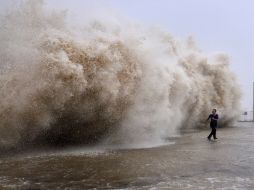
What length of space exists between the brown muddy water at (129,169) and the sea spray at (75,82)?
1303mm

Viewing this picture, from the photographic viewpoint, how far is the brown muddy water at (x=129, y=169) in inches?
284

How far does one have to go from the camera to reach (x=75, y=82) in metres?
12.4

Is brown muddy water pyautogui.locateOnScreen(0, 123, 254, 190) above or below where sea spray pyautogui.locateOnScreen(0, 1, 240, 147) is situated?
below

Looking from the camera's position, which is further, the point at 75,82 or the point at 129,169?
the point at 75,82

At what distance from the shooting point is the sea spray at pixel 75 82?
39.3 feet

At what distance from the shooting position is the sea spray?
11977 millimetres

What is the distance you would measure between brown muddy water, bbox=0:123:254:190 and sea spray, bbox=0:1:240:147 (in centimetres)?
130

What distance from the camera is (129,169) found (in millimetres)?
8812

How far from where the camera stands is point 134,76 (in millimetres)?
14859

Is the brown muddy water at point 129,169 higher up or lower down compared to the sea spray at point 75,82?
lower down

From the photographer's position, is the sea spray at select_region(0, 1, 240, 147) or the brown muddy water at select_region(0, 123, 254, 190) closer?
the brown muddy water at select_region(0, 123, 254, 190)

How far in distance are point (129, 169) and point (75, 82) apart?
176 inches

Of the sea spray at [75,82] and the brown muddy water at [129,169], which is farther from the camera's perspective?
the sea spray at [75,82]

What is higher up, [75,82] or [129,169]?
[75,82]
